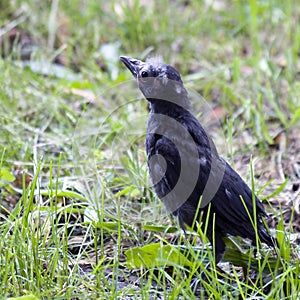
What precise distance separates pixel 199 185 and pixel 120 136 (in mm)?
1174

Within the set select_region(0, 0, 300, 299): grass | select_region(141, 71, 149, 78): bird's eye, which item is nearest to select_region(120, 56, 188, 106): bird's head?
select_region(141, 71, 149, 78): bird's eye

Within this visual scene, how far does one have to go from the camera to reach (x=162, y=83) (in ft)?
10.2

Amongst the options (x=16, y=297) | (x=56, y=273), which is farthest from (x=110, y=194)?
(x=16, y=297)

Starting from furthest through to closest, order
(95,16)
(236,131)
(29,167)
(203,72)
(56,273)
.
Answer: (95,16) < (203,72) < (236,131) < (29,167) < (56,273)

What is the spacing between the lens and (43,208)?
306 centimetres

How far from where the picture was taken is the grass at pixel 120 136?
8.71ft

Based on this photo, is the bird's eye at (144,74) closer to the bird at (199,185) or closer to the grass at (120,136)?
the bird at (199,185)

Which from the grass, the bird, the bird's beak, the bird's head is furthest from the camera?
the bird's beak

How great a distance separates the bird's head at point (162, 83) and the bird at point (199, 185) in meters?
0.12

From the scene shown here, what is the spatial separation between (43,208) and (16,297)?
2.29ft

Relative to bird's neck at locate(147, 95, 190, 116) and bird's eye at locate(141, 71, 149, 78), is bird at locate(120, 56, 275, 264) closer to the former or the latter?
bird's neck at locate(147, 95, 190, 116)

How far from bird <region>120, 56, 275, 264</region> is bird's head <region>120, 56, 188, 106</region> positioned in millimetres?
125

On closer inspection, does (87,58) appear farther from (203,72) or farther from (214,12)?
(214,12)

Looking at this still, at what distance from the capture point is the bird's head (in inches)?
123
